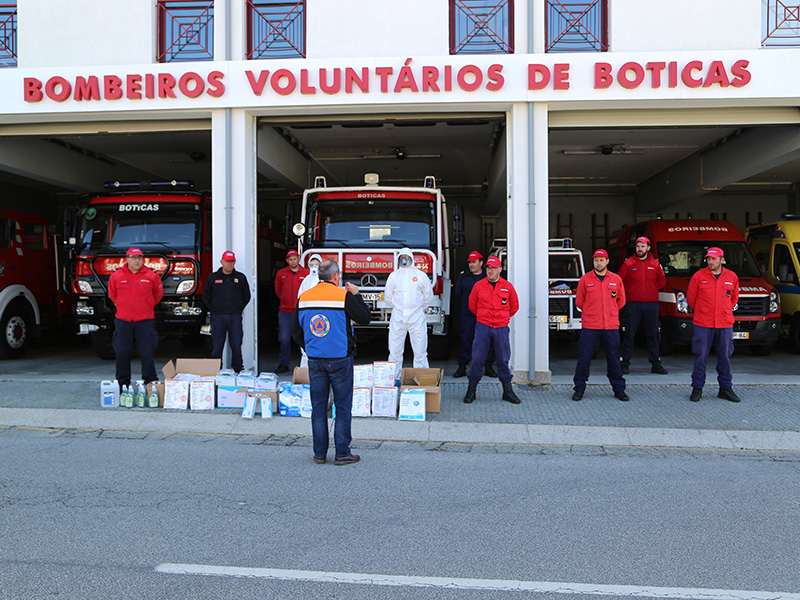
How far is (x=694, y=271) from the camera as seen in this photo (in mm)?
12047

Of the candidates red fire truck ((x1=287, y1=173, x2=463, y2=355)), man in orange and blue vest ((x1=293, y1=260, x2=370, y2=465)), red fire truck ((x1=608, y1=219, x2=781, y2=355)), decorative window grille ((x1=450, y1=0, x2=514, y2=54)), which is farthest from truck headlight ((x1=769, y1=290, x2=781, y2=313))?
man in orange and blue vest ((x1=293, y1=260, x2=370, y2=465))

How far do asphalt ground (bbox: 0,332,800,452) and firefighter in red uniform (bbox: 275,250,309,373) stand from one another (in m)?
2.33

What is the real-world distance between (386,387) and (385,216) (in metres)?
3.55

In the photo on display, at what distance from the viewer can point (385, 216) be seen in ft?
33.7

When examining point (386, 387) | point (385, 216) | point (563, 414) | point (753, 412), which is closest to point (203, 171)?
point (385, 216)

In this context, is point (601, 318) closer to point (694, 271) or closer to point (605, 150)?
point (694, 271)

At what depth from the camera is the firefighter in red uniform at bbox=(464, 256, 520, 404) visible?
7996 mm

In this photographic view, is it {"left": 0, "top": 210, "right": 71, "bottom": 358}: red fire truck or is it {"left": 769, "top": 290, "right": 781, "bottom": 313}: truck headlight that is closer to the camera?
{"left": 769, "top": 290, "right": 781, "bottom": 313}: truck headlight

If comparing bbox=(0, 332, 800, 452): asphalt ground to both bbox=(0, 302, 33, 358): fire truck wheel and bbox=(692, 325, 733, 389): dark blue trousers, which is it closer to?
bbox=(692, 325, 733, 389): dark blue trousers

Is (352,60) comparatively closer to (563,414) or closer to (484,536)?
(563,414)

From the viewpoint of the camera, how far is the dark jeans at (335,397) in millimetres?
5781

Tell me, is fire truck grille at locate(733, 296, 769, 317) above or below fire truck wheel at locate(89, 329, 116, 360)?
above

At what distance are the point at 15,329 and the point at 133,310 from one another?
17.2ft

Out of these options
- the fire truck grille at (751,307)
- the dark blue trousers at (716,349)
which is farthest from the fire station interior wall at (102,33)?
the fire truck grille at (751,307)
